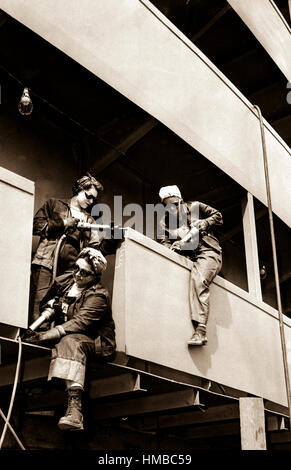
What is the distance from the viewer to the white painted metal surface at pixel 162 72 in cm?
909

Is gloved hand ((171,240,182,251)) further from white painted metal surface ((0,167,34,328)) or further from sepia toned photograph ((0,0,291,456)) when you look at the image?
white painted metal surface ((0,167,34,328))

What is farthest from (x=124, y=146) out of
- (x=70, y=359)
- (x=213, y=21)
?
(x=70, y=359)

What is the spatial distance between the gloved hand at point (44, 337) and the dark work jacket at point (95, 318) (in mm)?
118

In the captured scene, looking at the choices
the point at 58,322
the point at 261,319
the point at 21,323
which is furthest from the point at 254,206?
the point at 21,323

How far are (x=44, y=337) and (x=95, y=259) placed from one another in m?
1.11

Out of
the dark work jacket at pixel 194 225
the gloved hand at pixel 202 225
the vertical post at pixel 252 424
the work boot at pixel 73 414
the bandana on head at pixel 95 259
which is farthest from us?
the dark work jacket at pixel 194 225

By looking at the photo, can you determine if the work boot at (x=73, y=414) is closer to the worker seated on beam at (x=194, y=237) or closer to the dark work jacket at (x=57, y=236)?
the dark work jacket at (x=57, y=236)

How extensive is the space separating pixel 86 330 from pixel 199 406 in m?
2.19

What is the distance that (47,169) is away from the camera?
34.6 ft

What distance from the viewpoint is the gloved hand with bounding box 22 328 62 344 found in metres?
7.52

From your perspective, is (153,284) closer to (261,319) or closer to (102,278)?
(102,278)

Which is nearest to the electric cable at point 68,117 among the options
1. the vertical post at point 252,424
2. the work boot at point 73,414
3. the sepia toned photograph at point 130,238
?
the sepia toned photograph at point 130,238

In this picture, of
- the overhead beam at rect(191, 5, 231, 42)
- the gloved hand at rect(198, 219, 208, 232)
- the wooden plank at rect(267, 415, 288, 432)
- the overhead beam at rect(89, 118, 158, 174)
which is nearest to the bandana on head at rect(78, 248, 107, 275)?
the gloved hand at rect(198, 219, 208, 232)

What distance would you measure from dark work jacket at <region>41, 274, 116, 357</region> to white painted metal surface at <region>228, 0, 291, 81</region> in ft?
22.6
